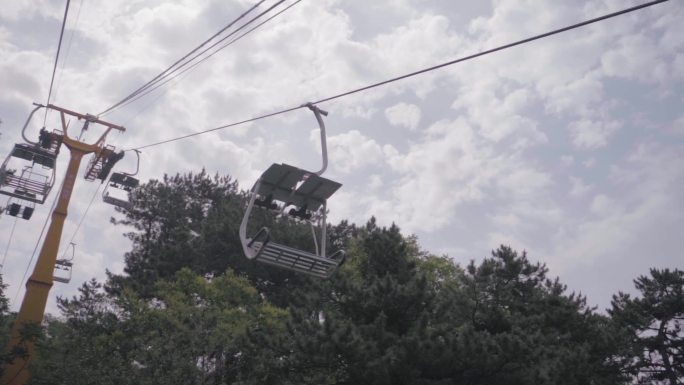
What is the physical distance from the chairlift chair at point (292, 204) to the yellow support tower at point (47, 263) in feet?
57.7

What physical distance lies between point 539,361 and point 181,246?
22.8 metres

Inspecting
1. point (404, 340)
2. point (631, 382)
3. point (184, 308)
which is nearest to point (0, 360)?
point (184, 308)

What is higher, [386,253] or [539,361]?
[386,253]

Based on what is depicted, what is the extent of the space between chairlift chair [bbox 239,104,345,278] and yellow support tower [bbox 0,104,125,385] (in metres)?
17.6

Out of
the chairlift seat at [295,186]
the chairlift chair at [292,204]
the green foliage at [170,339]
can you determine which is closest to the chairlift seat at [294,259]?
the chairlift chair at [292,204]

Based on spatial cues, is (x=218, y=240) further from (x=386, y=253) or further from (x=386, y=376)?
(x=386, y=376)

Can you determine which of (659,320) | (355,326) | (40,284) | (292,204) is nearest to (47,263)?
(40,284)

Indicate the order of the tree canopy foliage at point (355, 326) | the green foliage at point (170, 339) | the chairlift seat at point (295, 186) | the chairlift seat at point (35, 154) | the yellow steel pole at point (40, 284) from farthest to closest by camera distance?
the yellow steel pole at point (40, 284)
the chairlift seat at point (35, 154)
the green foliage at point (170, 339)
the tree canopy foliage at point (355, 326)
the chairlift seat at point (295, 186)

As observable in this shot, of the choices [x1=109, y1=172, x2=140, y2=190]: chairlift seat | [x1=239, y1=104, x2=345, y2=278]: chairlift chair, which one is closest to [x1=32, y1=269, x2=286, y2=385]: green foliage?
[x1=109, y1=172, x2=140, y2=190]: chairlift seat

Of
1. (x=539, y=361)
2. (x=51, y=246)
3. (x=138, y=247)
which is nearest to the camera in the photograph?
(x=539, y=361)

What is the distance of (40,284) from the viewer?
21.7m

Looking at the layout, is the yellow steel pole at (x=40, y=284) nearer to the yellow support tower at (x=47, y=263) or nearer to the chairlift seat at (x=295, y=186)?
the yellow support tower at (x=47, y=263)

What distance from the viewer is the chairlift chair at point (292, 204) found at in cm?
682

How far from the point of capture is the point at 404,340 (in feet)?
46.0
